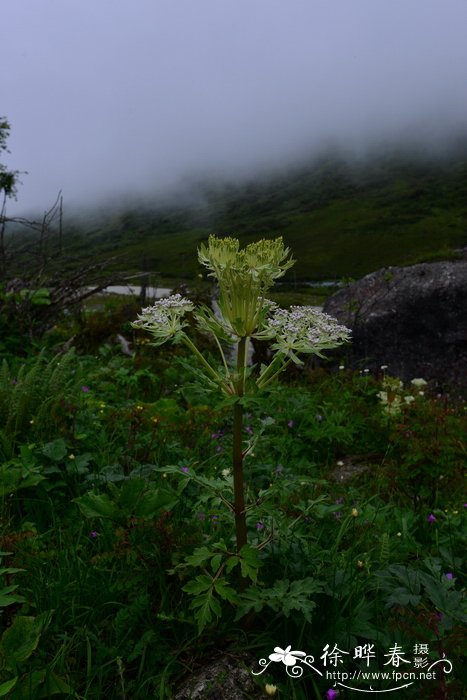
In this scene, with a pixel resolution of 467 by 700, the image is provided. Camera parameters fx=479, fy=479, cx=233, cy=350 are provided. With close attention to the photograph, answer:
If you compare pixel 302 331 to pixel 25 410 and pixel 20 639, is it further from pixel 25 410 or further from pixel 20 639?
pixel 25 410

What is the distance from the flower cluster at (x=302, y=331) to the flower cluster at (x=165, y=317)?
43cm

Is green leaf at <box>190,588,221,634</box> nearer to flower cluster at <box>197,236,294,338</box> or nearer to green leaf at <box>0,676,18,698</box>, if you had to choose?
green leaf at <box>0,676,18,698</box>

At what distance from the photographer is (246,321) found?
7.34ft

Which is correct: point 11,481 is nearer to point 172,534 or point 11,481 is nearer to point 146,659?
point 172,534

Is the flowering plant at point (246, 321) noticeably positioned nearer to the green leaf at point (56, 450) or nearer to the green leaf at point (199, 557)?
the green leaf at point (199, 557)

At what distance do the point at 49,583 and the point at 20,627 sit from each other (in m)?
0.43

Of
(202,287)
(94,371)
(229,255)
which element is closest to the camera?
(229,255)

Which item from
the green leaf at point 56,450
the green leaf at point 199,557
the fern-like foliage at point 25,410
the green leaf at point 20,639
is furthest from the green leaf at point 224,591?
the fern-like foliage at point 25,410

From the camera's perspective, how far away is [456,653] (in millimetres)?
A: 2256

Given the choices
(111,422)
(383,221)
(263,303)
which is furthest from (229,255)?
(383,221)

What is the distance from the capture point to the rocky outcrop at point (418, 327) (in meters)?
10.6

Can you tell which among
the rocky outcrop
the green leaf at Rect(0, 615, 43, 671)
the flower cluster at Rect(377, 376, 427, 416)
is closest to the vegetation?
the green leaf at Rect(0, 615, 43, 671)

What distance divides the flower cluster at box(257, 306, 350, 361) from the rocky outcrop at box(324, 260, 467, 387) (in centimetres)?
845

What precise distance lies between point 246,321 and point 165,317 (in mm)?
460
